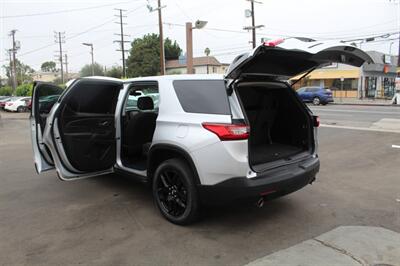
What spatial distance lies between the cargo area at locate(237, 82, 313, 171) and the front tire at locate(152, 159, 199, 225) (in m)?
0.96

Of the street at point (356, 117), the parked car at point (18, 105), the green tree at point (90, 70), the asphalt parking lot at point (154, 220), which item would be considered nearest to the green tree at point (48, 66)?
the green tree at point (90, 70)

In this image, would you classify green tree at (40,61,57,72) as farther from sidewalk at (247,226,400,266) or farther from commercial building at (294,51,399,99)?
sidewalk at (247,226,400,266)

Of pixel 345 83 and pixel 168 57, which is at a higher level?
pixel 168 57

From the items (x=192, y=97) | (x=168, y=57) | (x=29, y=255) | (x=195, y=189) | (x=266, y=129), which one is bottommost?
(x=29, y=255)

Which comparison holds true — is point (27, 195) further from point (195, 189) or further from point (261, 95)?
point (261, 95)

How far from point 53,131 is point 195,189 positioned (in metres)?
2.18

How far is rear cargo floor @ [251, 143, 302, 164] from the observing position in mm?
4137

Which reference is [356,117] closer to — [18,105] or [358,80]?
[358,80]

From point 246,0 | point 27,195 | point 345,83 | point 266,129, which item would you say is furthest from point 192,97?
point 345,83

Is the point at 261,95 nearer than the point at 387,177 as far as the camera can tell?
Yes

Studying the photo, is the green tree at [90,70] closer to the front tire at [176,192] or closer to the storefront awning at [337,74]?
Answer: the storefront awning at [337,74]

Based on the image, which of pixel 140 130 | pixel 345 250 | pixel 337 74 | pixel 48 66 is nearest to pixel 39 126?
pixel 140 130

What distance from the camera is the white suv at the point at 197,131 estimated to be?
3.61 meters

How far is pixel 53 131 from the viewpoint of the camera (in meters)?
4.71
